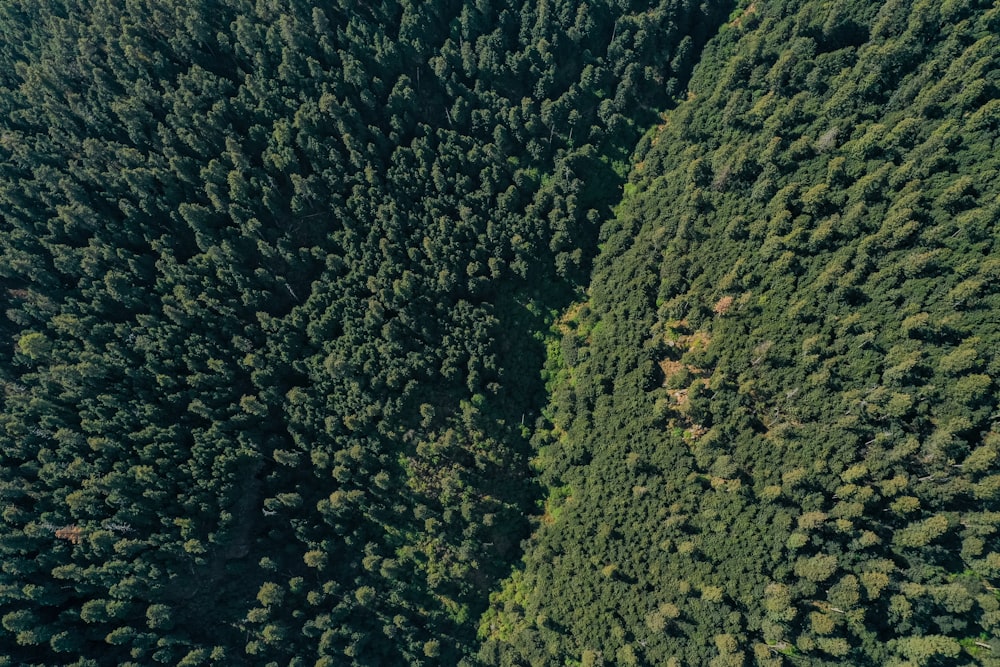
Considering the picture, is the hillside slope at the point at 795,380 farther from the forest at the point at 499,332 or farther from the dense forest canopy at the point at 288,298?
the dense forest canopy at the point at 288,298

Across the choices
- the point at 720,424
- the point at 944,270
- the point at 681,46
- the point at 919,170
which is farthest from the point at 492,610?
the point at 681,46

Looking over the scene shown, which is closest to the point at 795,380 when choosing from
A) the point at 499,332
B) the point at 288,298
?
the point at 499,332

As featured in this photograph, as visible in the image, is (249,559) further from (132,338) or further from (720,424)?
(720,424)

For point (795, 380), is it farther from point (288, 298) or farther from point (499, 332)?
point (288, 298)

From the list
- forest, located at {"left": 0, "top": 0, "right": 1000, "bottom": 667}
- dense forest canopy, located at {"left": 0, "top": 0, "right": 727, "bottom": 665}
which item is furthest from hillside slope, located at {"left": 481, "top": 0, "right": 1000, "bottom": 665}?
dense forest canopy, located at {"left": 0, "top": 0, "right": 727, "bottom": 665}

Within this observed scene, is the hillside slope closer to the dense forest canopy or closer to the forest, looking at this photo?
the forest

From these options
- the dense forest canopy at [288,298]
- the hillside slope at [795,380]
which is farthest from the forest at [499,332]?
the dense forest canopy at [288,298]

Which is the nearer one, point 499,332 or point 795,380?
point 795,380
